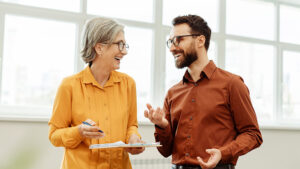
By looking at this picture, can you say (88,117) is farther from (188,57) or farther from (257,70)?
(257,70)

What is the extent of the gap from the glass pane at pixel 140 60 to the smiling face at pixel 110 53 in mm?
2442

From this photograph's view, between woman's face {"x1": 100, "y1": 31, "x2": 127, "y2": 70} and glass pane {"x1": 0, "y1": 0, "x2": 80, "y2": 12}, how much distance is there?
2.27m

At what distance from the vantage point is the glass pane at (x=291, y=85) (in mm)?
5625

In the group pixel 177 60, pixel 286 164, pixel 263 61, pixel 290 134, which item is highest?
pixel 263 61

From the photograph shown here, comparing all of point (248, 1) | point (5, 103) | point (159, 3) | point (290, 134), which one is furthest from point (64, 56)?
point (290, 134)

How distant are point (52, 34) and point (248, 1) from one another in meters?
3.27

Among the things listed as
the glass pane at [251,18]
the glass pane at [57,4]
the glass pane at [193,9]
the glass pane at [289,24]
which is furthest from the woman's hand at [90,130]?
the glass pane at [289,24]

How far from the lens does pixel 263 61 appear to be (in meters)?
5.47

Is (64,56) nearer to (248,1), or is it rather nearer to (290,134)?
(248,1)

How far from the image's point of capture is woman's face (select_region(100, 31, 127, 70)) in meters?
1.81

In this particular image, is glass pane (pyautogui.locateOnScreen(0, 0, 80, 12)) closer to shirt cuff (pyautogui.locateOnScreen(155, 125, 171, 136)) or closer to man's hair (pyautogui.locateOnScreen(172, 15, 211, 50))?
man's hair (pyautogui.locateOnScreen(172, 15, 211, 50))

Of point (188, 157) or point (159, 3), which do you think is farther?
point (159, 3)

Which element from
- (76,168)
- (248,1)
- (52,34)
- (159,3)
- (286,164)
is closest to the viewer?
(76,168)

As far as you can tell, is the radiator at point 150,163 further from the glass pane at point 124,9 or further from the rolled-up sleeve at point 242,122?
the rolled-up sleeve at point 242,122
